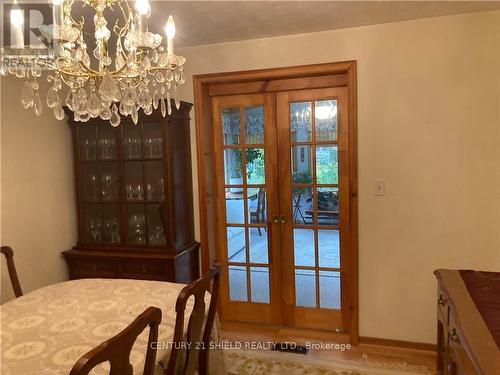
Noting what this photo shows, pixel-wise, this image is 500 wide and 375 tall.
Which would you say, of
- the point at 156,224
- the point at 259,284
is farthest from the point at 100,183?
the point at 259,284

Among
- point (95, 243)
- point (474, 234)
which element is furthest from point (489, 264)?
point (95, 243)

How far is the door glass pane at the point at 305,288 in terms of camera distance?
3.20 m

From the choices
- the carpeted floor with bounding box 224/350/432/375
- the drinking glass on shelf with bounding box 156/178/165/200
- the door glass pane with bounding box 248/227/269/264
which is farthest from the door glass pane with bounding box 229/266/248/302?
the drinking glass on shelf with bounding box 156/178/165/200

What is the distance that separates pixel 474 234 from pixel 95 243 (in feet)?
9.34

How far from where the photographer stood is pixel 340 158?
2.99 m

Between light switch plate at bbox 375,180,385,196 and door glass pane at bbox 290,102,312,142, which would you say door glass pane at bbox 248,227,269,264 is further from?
light switch plate at bbox 375,180,385,196

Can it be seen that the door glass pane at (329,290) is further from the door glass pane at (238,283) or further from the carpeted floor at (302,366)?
the door glass pane at (238,283)

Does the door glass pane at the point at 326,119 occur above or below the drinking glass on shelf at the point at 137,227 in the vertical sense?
above

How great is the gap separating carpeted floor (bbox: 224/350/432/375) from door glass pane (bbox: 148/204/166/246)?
1039 millimetres

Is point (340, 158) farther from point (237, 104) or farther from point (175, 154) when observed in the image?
point (175, 154)

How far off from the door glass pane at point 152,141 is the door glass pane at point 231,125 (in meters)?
0.55

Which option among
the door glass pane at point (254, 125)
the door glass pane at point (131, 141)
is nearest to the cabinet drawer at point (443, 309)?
the door glass pane at point (254, 125)

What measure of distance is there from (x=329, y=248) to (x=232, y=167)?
1.03 meters

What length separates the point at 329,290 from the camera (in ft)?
10.4
